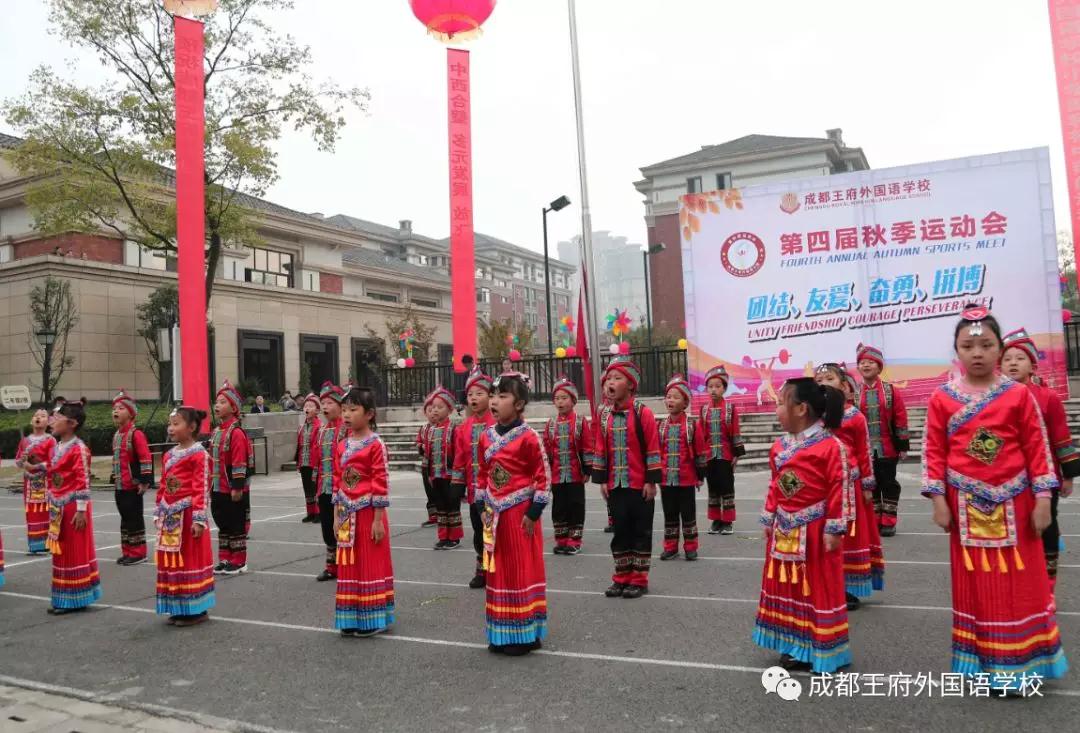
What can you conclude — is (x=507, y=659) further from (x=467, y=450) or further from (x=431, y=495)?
(x=431, y=495)

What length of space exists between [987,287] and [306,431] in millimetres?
12568

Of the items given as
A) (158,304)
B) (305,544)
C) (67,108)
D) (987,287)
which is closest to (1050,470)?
(305,544)

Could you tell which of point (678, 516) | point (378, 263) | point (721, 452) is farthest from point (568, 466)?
point (378, 263)

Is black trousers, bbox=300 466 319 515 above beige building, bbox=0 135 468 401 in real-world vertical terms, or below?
below

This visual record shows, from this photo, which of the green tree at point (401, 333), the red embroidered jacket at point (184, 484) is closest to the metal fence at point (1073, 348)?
the red embroidered jacket at point (184, 484)

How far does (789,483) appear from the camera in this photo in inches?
173

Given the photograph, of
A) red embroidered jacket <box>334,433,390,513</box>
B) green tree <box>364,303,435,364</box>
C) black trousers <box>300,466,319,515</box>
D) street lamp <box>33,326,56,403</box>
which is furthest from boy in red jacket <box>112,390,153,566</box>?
green tree <box>364,303,435,364</box>

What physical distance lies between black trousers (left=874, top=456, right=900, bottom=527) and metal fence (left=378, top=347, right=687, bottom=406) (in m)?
10.4

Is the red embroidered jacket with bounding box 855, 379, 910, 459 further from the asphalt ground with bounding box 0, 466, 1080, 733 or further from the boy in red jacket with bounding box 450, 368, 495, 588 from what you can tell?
the boy in red jacket with bounding box 450, 368, 495, 588

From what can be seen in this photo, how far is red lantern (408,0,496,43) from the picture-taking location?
46.1 ft

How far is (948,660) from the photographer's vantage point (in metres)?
4.53

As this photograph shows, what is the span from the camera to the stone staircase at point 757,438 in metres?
15.7

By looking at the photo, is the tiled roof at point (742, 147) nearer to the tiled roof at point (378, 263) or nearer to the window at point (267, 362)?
the tiled roof at point (378, 263)

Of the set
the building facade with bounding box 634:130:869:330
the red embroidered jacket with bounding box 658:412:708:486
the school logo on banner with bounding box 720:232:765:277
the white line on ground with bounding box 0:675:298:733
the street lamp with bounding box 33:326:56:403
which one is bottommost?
the white line on ground with bounding box 0:675:298:733
